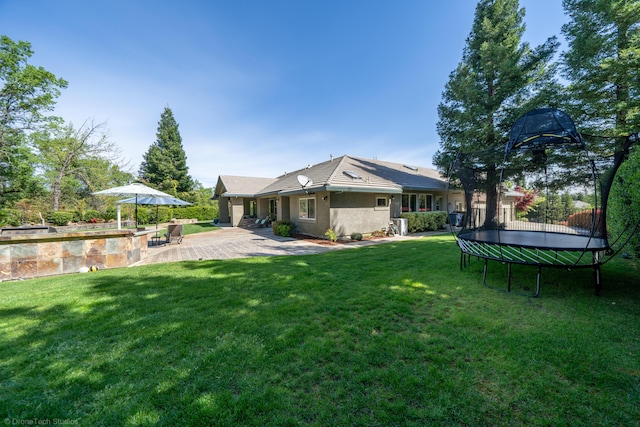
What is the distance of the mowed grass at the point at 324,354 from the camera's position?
75.7 inches

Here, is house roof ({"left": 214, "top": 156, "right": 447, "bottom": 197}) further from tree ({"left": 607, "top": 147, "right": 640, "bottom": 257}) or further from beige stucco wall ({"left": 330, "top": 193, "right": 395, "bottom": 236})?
tree ({"left": 607, "top": 147, "right": 640, "bottom": 257})

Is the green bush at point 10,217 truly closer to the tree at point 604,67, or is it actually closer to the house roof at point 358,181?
the house roof at point 358,181

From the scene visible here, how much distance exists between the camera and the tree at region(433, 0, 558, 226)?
1234 cm

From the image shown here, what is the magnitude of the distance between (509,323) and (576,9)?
1598 cm

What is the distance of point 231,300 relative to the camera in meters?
4.17

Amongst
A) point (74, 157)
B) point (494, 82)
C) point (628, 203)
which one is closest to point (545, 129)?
point (628, 203)

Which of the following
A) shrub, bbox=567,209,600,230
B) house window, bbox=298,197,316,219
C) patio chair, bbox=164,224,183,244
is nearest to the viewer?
shrub, bbox=567,209,600,230

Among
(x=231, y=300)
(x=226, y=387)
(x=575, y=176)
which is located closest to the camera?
(x=226, y=387)

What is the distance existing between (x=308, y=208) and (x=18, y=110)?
23087mm

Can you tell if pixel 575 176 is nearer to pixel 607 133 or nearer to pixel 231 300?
pixel 607 133

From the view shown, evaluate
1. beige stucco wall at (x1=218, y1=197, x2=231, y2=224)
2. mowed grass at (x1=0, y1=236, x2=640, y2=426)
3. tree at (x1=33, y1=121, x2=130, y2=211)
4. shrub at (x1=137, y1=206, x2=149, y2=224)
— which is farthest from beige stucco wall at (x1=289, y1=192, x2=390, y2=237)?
tree at (x1=33, y1=121, x2=130, y2=211)

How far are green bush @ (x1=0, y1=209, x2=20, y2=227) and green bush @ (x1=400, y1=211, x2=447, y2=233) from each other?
26672 mm

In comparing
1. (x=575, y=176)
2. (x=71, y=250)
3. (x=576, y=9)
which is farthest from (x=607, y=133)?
(x=71, y=250)

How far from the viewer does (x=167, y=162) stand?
35.9 metres
